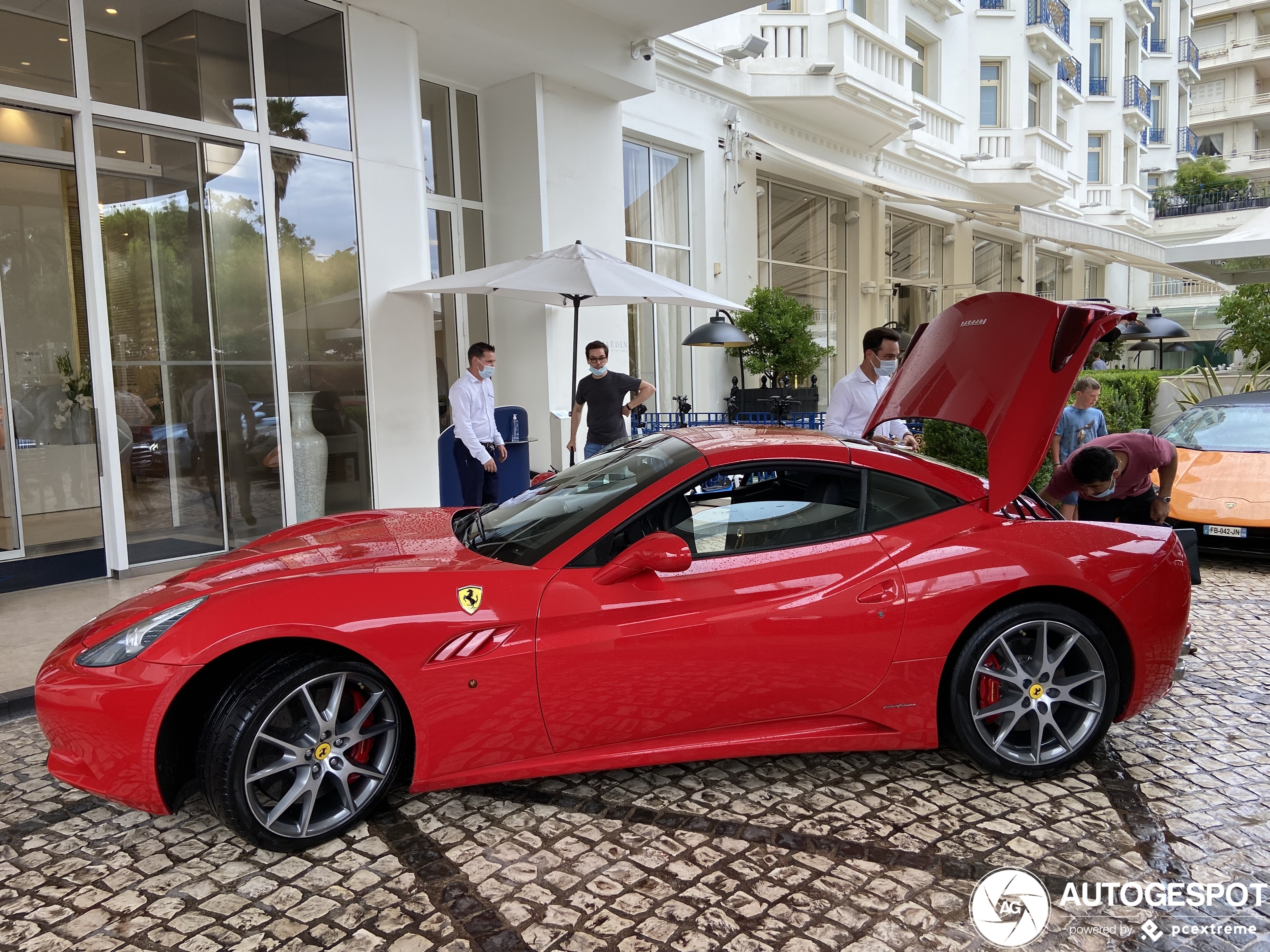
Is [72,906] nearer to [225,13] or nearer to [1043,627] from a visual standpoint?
[1043,627]

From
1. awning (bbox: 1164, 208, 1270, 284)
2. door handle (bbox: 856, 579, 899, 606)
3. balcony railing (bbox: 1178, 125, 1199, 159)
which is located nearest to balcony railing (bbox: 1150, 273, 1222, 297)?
balcony railing (bbox: 1178, 125, 1199, 159)

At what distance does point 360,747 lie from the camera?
3.09m

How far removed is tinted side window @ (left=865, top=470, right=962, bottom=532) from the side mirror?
0.86m

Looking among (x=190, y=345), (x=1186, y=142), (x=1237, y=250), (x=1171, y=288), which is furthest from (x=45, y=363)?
(x=1186, y=142)

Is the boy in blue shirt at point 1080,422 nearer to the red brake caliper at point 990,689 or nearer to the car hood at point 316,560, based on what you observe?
the red brake caliper at point 990,689

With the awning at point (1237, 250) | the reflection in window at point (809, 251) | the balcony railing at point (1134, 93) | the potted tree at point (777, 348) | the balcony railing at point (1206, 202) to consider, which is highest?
the balcony railing at point (1134, 93)

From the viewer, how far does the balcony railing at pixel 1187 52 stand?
39750 mm

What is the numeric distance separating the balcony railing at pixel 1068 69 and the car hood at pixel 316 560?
29.7 metres

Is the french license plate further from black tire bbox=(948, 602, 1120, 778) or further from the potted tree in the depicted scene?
the potted tree

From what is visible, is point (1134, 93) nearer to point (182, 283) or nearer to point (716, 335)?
point (716, 335)

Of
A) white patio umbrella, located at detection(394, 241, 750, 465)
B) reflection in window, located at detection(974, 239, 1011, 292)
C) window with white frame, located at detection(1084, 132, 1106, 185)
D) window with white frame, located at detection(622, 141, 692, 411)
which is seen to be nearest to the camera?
white patio umbrella, located at detection(394, 241, 750, 465)

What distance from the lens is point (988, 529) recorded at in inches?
139

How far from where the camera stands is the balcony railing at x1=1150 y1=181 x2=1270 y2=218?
1538 inches

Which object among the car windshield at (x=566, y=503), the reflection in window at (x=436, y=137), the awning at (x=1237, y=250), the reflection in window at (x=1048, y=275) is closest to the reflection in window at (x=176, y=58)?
the reflection in window at (x=436, y=137)
